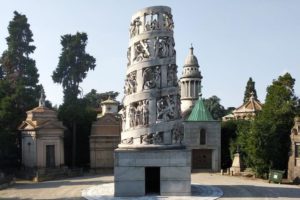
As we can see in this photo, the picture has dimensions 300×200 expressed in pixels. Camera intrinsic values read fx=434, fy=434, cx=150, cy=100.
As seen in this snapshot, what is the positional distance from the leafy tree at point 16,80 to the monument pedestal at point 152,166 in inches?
642

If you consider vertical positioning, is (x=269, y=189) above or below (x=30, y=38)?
below

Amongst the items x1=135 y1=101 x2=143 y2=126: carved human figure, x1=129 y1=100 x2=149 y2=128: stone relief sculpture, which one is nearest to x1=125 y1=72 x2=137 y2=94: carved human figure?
x1=129 y1=100 x2=149 y2=128: stone relief sculpture

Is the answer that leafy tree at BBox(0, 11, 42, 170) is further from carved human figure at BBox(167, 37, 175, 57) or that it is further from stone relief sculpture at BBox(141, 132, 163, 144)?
carved human figure at BBox(167, 37, 175, 57)

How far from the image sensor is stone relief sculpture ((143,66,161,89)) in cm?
2539

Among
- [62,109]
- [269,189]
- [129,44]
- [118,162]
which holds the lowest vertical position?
[269,189]

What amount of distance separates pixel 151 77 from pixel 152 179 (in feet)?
20.9

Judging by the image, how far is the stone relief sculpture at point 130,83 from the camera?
25.9m

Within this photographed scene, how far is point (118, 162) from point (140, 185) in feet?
5.92

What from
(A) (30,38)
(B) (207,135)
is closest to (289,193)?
(B) (207,135)

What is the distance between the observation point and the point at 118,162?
80.8 ft

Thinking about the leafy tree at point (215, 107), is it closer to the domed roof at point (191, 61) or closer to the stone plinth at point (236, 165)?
the domed roof at point (191, 61)

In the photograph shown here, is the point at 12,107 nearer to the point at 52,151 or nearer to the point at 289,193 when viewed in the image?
the point at 52,151

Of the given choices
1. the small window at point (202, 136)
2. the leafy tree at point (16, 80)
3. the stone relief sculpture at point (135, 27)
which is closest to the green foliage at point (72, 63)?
the leafy tree at point (16, 80)

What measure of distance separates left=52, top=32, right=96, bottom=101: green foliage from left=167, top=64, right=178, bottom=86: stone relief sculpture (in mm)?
36296
